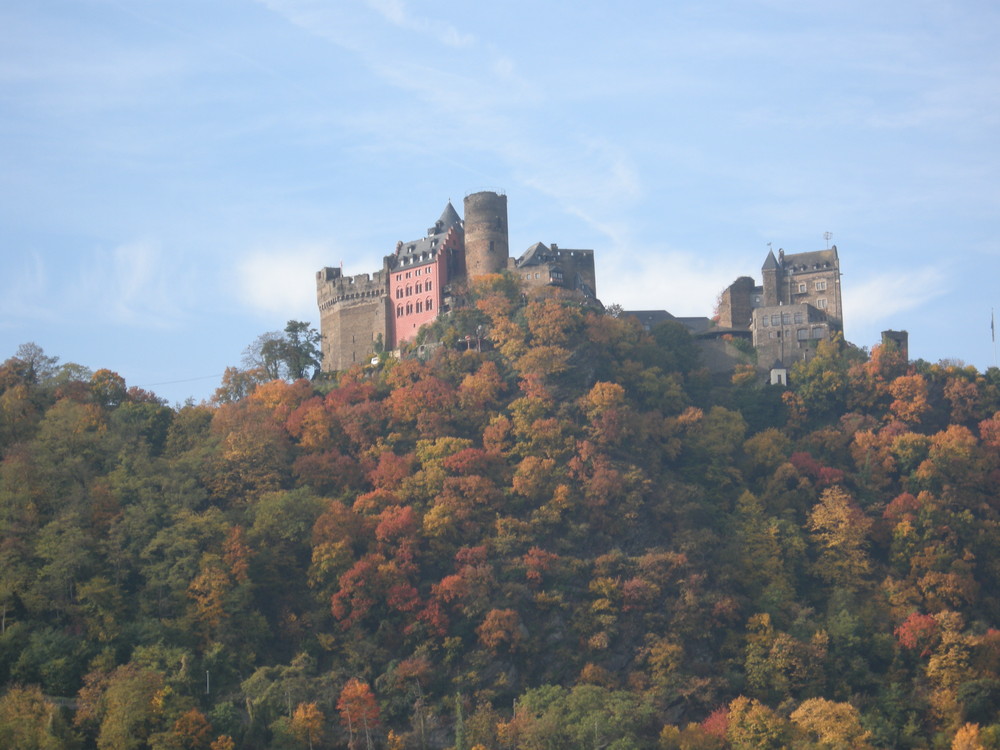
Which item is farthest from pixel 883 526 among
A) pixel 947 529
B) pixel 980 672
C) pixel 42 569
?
pixel 42 569

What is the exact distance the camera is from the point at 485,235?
112 metres

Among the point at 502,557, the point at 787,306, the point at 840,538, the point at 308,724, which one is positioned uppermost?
the point at 787,306

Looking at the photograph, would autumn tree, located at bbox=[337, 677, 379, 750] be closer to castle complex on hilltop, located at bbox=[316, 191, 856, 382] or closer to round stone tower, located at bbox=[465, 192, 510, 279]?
castle complex on hilltop, located at bbox=[316, 191, 856, 382]

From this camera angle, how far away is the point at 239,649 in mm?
82625

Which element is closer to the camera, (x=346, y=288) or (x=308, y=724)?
(x=308, y=724)

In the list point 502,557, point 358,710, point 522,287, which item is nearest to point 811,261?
point 522,287

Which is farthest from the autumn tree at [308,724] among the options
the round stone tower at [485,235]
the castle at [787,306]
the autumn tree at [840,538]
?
the castle at [787,306]

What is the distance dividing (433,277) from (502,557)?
2837 cm

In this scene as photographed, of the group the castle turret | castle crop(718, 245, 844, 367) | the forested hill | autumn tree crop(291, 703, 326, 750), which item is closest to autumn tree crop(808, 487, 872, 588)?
the forested hill

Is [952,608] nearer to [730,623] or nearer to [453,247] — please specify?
[730,623]

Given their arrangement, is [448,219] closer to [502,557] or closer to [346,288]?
[346,288]

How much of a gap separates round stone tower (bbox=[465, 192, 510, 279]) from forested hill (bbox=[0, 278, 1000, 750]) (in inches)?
A: 238

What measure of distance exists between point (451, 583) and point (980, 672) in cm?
2633

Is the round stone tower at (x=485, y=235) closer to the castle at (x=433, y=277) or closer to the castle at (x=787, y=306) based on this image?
the castle at (x=433, y=277)
